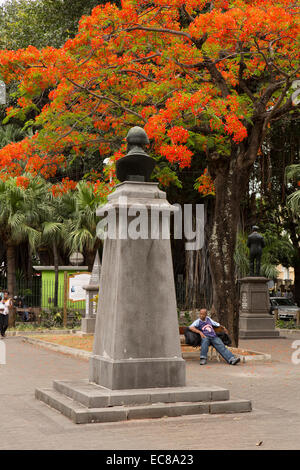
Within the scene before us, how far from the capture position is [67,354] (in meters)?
16.3

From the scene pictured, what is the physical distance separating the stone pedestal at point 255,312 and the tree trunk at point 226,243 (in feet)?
20.5

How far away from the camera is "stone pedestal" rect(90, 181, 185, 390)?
8203mm

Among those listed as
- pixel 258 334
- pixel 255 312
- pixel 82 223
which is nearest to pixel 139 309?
pixel 258 334

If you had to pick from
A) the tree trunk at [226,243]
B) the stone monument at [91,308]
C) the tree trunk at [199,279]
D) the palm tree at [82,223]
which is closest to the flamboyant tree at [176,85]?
the tree trunk at [226,243]

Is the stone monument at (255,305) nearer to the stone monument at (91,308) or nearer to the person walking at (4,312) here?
the stone monument at (91,308)

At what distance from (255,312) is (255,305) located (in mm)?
258

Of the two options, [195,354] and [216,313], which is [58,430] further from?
[216,313]

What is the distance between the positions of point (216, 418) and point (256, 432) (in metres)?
0.84

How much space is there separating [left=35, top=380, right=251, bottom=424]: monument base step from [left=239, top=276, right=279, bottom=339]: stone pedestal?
1373cm

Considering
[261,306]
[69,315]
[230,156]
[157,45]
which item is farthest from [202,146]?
[69,315]

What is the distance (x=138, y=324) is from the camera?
830 cm

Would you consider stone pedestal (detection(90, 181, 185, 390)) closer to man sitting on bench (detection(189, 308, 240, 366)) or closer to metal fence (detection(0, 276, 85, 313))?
man sitting on bench (detection(189, 308, 240, 366))

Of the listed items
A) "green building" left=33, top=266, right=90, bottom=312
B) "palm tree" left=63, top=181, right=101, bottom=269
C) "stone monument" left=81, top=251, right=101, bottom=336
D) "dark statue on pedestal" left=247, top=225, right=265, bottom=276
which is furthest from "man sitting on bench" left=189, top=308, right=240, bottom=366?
"palm tree" left=63, top=181, right=101, bottom=269

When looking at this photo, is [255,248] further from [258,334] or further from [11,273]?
[11,273]
